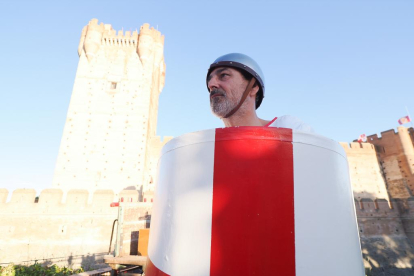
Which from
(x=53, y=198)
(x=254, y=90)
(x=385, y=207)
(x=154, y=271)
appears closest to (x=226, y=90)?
(x=254, y=90)

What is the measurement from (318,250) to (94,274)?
7623mm

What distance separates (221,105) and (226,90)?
10 centimetres

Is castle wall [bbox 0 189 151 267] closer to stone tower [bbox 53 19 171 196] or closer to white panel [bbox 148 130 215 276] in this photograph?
stone tower [bbox 53 19 171 196]

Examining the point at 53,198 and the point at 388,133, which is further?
the point at 388,133

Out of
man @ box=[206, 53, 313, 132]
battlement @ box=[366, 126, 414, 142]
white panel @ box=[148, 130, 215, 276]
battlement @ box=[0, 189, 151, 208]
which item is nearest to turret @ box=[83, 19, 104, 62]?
battlement @ box=[0, 189, 151, 208]

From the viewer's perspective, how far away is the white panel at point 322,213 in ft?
2.20

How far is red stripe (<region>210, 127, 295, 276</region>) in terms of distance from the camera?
0.65m

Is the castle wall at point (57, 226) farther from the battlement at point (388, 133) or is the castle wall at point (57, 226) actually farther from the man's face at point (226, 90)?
the battlement at point (388, 133)

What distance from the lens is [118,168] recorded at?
56.5 ft

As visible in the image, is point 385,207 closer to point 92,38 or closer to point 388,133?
point 388,133

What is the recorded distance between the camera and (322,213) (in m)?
0.71

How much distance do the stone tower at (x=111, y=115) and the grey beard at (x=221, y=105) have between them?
16725mm

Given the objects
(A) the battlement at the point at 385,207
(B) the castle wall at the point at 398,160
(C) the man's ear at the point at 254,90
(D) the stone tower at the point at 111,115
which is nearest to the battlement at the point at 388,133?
(B) the castle wall at the point at 398,160

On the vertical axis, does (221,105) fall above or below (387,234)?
above
